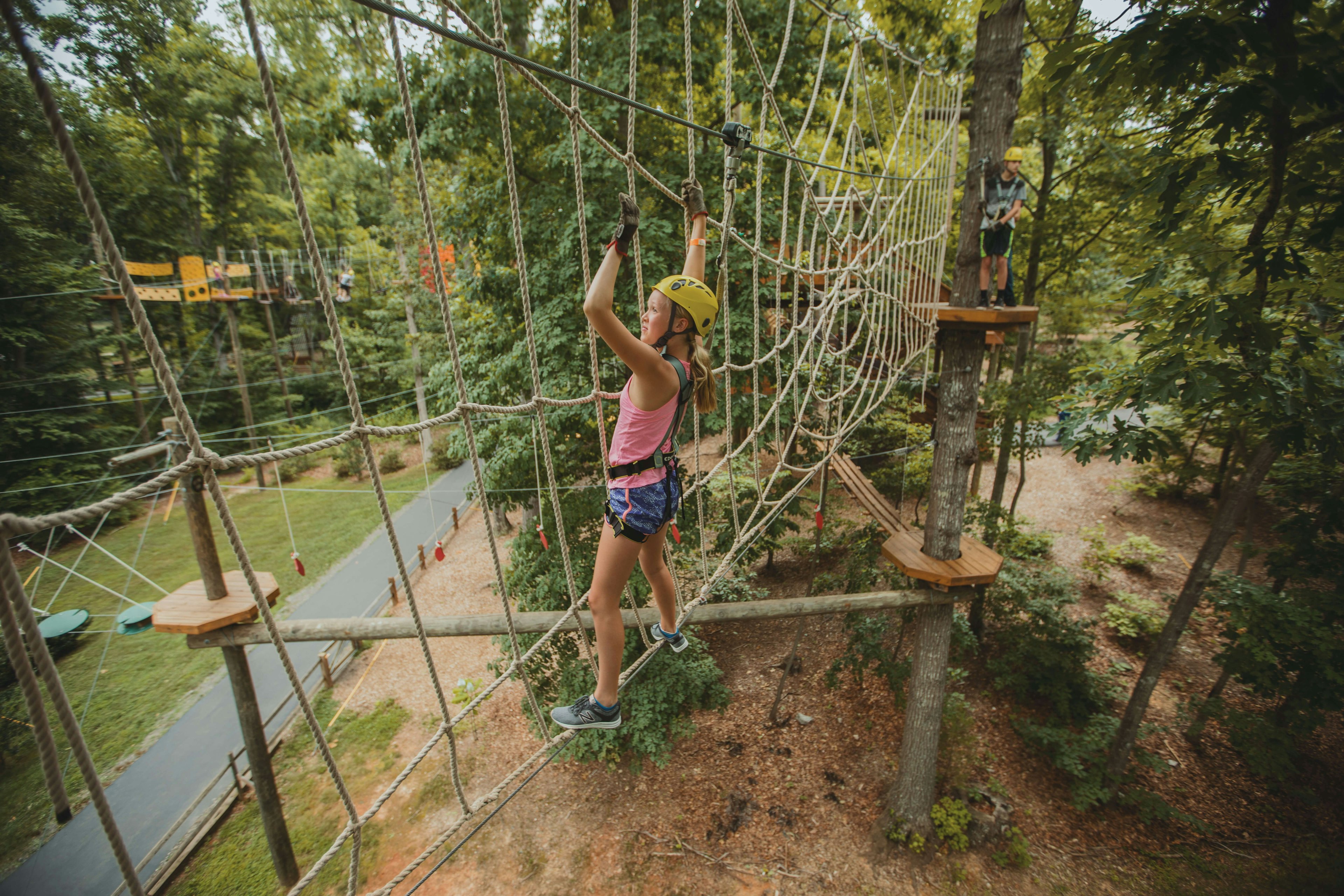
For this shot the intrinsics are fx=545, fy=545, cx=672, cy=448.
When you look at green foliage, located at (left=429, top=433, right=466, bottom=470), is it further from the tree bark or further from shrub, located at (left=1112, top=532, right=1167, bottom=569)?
shrub, located at (left=1112, top=532, right=1167, bottom=569)

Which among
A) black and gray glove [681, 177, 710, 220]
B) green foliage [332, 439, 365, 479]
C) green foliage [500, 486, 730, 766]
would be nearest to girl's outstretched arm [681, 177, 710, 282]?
black and gray glove [681, 177, 710, 220]

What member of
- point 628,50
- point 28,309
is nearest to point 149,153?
point 28,309

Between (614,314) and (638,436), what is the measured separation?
40cm

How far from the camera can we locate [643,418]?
4.94ft

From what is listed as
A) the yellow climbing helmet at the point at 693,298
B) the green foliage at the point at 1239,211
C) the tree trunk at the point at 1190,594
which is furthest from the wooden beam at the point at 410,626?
the tree trunk at the point at 1190,594

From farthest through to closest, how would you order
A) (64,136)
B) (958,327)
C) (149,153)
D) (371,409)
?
(371,409), (149,153), (958,327), (64,136)

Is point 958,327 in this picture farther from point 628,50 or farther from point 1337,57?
point 628,50

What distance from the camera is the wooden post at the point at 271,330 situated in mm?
10117

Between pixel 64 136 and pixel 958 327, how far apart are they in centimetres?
312

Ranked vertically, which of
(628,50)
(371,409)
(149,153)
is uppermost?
(149,153)

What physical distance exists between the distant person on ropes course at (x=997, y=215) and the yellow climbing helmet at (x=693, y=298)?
2.03m

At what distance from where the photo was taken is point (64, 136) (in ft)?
2.19

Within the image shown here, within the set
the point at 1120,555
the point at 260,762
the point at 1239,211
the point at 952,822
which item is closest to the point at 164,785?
the point at 260,762

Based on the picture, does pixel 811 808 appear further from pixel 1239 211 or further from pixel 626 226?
pixel 1239 211
